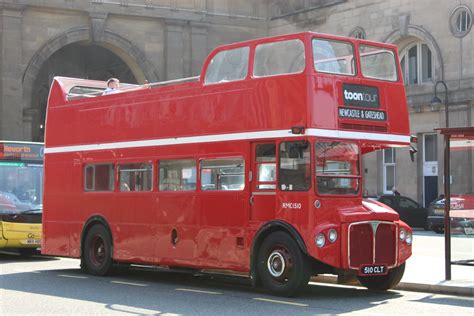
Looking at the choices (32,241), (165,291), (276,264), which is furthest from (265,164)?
(32,241)

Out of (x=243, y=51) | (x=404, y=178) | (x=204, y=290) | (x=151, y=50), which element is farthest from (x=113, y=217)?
(x=151, y=50)

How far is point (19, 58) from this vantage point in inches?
1698

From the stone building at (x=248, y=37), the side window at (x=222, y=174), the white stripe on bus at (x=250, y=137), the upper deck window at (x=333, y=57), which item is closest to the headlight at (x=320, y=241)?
the white stripe on bus at (x=250, y=137)

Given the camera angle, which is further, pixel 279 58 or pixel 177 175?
pixel 177 175

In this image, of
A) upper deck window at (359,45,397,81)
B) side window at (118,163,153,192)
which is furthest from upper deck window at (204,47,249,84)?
side window at (118,163,153,192)

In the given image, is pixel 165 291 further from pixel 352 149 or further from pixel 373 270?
pixel 352 149

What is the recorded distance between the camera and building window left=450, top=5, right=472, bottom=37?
39281 mm

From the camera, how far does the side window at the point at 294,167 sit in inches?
510

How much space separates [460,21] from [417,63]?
3433mm

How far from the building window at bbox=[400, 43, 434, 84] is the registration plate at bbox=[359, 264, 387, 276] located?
29522mm

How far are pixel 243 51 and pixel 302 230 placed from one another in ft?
10.9

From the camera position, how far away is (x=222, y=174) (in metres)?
14.4

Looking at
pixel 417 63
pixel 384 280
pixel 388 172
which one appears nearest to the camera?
pixel 384 280

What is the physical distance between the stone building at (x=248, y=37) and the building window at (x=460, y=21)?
5cm
